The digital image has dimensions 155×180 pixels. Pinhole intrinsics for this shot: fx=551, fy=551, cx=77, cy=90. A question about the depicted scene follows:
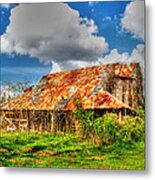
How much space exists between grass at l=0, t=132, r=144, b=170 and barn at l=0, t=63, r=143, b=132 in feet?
0.19

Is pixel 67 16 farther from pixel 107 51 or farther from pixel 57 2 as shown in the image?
pixel 107 51

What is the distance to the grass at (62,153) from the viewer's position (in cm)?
291

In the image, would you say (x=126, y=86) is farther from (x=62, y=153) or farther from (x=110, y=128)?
(x=62, y=153)

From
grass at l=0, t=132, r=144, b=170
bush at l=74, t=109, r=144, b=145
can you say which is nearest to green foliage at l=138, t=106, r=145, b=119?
bush at l=74, t=109, r=144, b=145

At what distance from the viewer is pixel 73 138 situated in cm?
297

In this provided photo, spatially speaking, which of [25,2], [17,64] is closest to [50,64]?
[17,64]

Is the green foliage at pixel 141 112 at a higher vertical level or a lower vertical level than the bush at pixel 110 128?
higher

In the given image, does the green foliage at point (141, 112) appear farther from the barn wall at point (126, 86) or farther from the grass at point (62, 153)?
the grass at point (62, 153)

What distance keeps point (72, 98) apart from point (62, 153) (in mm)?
302

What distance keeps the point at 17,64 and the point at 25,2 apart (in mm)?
344

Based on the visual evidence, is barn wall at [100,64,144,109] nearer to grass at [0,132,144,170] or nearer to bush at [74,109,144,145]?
bush at [74,109,144,145]

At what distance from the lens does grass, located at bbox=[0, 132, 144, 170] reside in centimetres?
291

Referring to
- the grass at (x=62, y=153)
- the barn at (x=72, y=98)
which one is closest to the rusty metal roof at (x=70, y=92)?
the barn at (x=72, y=98)

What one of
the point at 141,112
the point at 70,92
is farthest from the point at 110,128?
the point at 70,92
